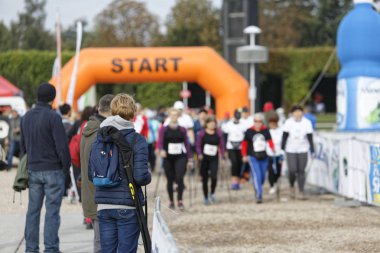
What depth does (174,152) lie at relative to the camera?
12.4m

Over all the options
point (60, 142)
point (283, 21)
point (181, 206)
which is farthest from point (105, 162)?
point (283, 21)

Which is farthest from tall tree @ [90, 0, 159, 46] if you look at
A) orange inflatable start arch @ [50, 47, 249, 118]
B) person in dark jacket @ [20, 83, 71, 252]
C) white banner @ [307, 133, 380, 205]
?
person in dark jacket @ [20, 83, 71, 252]

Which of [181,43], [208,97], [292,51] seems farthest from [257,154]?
[181,43]

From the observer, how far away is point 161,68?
78.4ft

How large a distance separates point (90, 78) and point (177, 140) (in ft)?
38.9

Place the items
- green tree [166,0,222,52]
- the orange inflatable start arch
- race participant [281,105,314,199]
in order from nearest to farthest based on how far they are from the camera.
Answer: race participant [281,105,314,199] < the orange inflatable start arch < green tree [166,0,222,52]

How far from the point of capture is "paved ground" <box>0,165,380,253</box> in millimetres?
8773

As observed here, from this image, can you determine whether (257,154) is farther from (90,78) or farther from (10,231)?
(90,78)

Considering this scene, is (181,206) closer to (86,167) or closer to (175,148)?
(175,148)

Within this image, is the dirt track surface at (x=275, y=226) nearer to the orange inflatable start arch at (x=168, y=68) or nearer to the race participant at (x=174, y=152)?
the race participant at (x=174, y=152)

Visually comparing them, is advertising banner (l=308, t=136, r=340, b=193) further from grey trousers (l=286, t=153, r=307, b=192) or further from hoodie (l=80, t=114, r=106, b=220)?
hoodie (l=80, t=114, r=106, b=220)

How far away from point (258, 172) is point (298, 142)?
3.57 ft

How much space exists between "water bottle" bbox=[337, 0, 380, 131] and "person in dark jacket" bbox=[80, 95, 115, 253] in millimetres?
10856

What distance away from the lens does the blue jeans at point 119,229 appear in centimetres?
566
